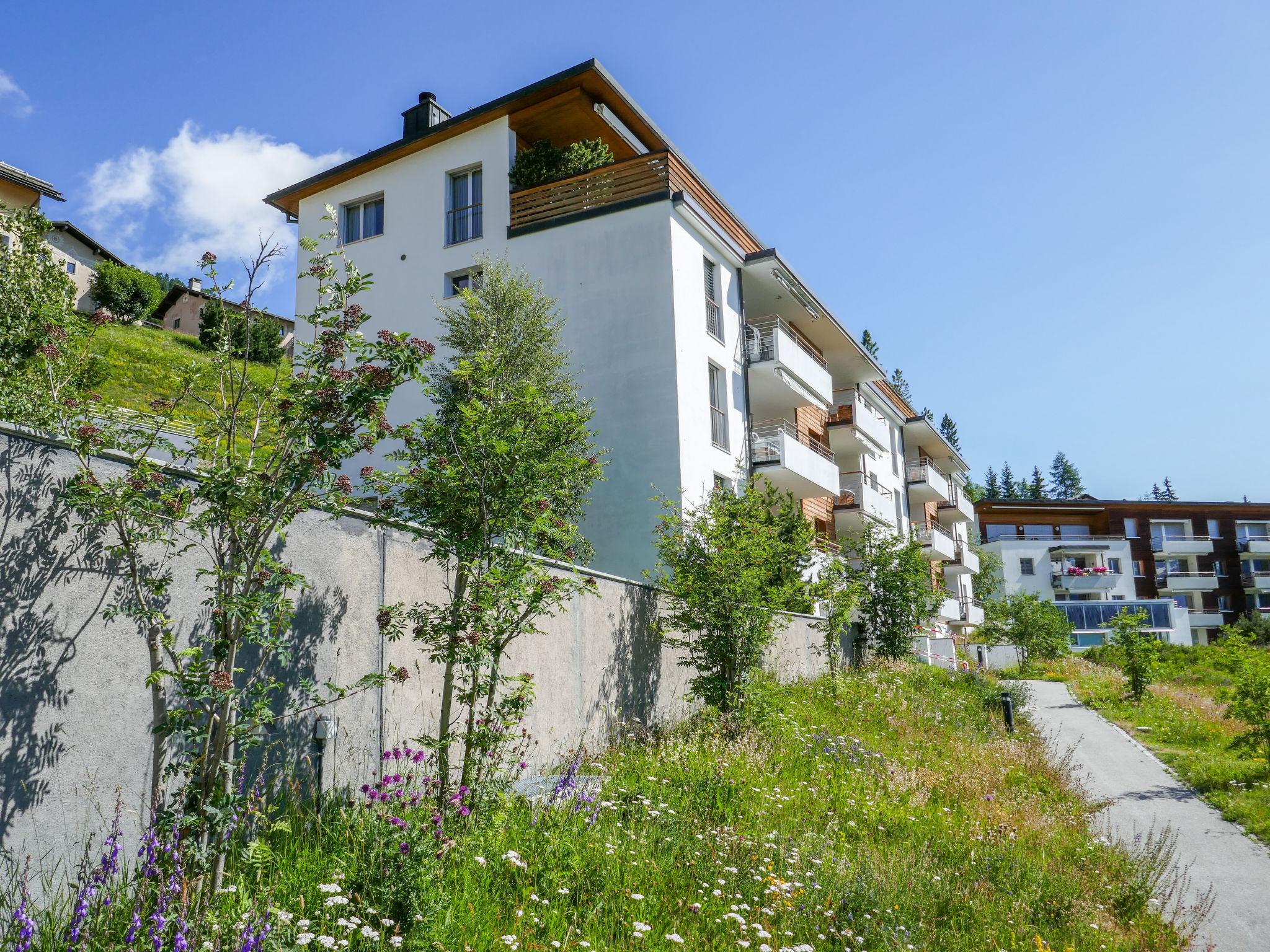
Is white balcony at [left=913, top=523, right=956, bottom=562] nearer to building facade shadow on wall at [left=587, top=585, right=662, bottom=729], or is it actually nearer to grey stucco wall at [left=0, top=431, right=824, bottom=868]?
building facade shadow on wall at [left=587, top=585, right=662, bottom=729]

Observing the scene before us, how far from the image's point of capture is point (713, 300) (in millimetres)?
21594

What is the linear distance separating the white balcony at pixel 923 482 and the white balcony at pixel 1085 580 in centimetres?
2648

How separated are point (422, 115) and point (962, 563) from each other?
111 ft

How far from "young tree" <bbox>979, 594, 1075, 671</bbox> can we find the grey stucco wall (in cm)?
3211

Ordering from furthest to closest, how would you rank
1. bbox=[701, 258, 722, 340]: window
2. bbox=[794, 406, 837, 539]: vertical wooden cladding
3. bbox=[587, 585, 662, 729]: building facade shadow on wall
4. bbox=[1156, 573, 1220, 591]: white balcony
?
1. bbox=[1156, 573, 1220, 591]: white balcony
2. bbox=[794, 406, 837, 539]: vertical wooden cladding
3. bbox=[701, 258, 722, 340]: window
4. bbox=[587, 585, 662, 729]: building facade shadow on wall

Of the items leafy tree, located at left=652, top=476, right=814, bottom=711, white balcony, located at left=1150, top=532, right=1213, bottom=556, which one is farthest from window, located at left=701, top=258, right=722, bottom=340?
white balcony, located at left=1150, top=532, right=1213, bottom=556

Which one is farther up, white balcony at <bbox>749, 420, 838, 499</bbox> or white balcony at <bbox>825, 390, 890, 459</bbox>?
white balcony at <bbox>825, 390, 890, 459</bbox>

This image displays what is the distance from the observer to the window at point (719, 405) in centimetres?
2106

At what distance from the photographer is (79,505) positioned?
469 cm

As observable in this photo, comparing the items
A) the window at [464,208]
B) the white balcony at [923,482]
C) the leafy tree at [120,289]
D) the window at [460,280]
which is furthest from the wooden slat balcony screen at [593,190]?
the leafy tree at [120,289]

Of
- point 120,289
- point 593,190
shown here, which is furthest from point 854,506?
point 120,289

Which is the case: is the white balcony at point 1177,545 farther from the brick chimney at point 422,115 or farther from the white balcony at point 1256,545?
the brick chimney at point 422,115

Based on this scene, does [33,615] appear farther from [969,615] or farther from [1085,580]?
[1085,580]

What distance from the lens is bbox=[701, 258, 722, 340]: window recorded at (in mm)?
21359
